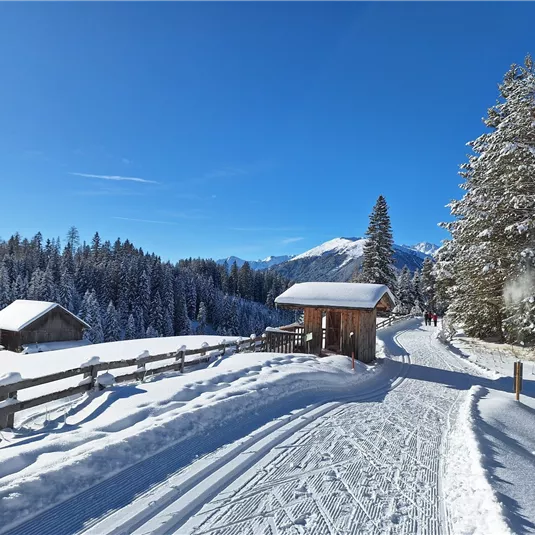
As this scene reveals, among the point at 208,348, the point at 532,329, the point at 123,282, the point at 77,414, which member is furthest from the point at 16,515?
the point at 123,282

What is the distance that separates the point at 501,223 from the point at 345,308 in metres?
9.90

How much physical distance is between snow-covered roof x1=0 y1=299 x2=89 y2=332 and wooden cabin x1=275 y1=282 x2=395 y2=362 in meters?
20.7

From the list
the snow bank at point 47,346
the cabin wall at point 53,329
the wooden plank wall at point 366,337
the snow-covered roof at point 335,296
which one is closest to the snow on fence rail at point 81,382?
the snow-covered roof at point 335,296

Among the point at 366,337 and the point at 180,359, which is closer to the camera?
the point at 180,359

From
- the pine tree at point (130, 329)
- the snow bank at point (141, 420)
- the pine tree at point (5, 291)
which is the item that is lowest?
the pine tree at point (130, 329)

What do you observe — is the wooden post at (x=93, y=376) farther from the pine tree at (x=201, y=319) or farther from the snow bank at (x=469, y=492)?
the pine tree at (x=201, y=319)

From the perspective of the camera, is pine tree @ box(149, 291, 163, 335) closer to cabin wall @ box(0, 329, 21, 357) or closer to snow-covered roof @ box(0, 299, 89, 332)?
snow-covered roof @ box(0, 299, 89, 332)

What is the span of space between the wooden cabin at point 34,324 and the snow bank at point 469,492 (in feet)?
94.1

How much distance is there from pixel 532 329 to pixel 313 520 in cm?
1698

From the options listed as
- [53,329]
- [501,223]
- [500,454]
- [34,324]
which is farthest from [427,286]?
[500,454]

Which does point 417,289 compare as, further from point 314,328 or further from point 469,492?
point 469,492

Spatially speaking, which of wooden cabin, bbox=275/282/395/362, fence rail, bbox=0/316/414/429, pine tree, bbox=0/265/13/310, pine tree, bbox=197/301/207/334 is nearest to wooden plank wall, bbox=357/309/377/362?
wooden cabin, bbox=275/282/395/362

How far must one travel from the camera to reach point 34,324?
27.1m

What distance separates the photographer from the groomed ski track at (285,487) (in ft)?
11.6
